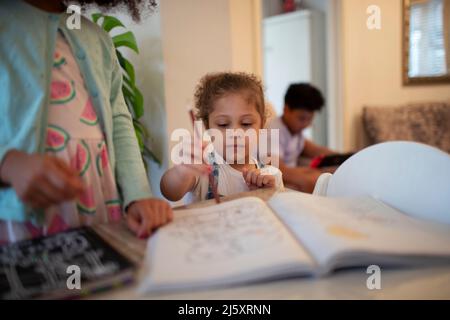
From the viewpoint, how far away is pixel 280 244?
332mm

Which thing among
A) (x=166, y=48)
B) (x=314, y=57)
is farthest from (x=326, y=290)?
(x=314, y=57)

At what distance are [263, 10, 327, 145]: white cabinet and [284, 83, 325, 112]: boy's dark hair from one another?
528mm

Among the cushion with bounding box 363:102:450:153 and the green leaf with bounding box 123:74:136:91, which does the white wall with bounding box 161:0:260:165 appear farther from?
the cushion with bounding box 363:102:450:153

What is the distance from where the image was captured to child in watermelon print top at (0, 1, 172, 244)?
1.36ft

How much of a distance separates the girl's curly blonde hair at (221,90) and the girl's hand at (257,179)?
97 mm

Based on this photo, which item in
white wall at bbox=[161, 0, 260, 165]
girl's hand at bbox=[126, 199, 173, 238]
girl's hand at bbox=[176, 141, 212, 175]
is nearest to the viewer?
girl's hand at bbox=[126, 199, 173, 238]

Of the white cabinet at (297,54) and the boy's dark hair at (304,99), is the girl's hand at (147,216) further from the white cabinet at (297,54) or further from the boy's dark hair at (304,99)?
the white cabinet at (297,54)

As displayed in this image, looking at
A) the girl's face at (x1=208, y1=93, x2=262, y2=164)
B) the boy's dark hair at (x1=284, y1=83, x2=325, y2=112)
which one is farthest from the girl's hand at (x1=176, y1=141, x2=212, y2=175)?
the boy's dark hair at (x1=284, y1=83, x2=325, y2=112)

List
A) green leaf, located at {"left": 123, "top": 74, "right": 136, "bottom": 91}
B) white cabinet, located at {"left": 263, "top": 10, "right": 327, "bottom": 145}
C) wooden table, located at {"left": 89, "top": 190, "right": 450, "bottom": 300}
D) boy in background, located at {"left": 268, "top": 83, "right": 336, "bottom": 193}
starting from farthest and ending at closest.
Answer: white cabinet, located at {"left": 263, "top": 10, "right": 327, "bottom": 145}, boy in background, located at {"left": 268, "top": 83, "right": 336, "bottom": 193}, green leaf, located at {"left": 123, "top": 74, "right": 136, "bottom": 91}, wooden table, located at {"left": 89, "top": 190, "right": 450, "bottom": 300}

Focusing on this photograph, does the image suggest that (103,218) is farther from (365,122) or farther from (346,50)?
(365,122)

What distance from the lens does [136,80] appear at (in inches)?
31.8

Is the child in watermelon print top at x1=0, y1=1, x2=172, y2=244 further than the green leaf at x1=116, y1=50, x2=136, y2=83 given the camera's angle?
No

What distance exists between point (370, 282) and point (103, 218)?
13.9 inches

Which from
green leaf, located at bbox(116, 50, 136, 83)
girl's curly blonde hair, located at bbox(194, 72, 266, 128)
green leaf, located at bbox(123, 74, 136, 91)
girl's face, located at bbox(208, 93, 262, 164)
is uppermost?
green leaf, located at bbox(116, 50, 136, 83)
